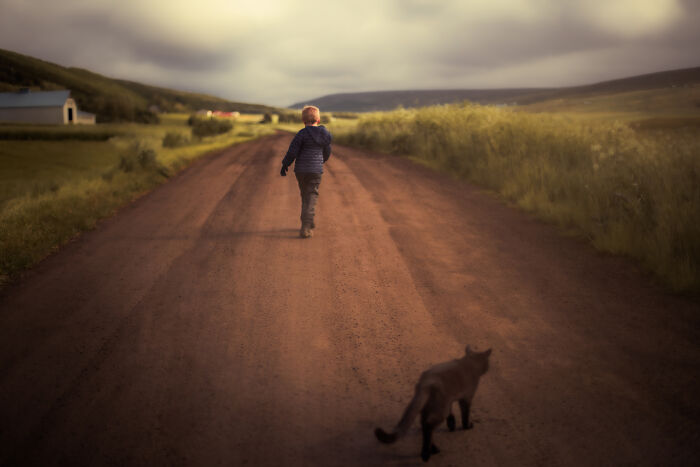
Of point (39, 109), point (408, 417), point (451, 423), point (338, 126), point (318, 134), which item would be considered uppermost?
point (39, 109)

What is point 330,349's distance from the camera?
3896 mm

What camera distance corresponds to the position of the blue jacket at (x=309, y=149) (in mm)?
7184

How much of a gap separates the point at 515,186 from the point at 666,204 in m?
4.18

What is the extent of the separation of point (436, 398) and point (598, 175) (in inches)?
311

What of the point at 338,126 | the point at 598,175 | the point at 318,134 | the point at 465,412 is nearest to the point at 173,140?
the point at 318,134

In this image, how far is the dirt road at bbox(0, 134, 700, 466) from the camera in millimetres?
2762

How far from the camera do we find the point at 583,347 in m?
3.96

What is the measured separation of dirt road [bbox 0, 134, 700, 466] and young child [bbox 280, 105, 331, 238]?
53cm

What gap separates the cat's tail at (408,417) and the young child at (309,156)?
5032 millimetres

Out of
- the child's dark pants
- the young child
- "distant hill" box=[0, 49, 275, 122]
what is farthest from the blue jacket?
"distant hill" box=[0, 49, 275, 122]

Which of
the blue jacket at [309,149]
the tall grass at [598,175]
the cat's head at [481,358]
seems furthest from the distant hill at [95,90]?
the cat's head at [481,358]

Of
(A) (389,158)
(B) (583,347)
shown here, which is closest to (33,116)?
(A) (389,158)

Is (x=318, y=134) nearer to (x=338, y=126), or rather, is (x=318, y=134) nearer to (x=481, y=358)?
(x=481, y=358)

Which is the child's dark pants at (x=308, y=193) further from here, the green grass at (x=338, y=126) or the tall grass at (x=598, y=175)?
the green grass at (x=338, y=126)
